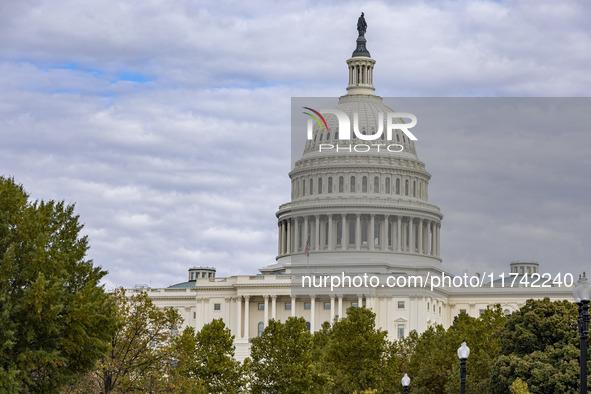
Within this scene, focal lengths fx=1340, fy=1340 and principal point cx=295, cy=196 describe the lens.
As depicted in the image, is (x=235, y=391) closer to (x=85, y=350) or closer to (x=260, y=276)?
(x=85, y=350)

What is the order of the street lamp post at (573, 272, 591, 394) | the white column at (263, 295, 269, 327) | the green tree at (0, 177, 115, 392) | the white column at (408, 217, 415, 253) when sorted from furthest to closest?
the white column at (408, 217, 415, 253) < the white column at (263, 295, 269, 327) < the green tree at (0, 177, 115, 392) < the street lamp post at (573, 272, 591, 394)

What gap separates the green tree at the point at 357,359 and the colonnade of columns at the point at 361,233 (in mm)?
85261

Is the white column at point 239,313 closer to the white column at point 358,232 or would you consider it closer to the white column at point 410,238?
the white column at point 358,232

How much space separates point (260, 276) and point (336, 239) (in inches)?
606

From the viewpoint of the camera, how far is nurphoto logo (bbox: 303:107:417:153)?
18414cm

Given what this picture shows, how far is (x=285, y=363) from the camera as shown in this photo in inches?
3388

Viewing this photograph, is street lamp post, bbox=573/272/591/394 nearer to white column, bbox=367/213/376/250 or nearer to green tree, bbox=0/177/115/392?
green tree, bbox=0/177/115/392

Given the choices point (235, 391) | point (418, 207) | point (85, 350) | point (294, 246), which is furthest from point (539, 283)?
point (85, 350)

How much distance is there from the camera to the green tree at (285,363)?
278ft

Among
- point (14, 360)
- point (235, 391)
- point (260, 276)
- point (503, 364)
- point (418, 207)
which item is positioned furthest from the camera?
point (418, 207)

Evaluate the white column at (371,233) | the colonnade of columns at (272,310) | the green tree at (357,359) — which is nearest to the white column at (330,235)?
the white column at (371,233)

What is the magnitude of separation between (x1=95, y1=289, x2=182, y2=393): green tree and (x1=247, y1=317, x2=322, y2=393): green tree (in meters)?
16.9

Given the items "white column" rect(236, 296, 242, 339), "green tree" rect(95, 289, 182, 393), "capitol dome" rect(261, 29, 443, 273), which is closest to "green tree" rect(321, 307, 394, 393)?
"green tree" rect(95, 289, 182, 393)

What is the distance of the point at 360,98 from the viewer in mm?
189500
